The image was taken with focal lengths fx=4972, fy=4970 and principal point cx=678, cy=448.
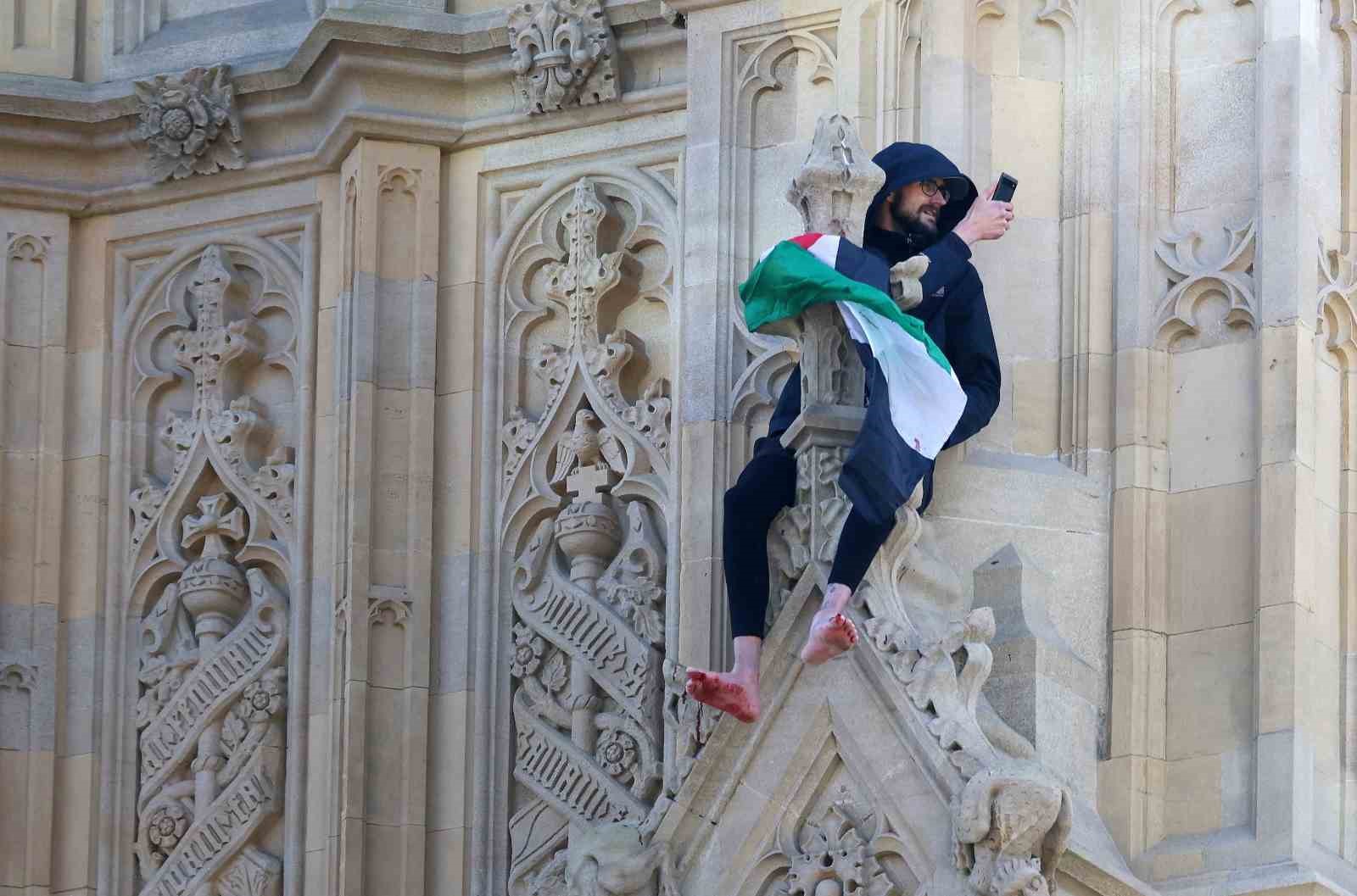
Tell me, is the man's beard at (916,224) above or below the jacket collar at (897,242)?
above

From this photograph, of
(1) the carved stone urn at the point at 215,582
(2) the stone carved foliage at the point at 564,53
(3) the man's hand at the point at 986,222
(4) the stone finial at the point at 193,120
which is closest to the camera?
(3) the man's hand at the point at 986,222

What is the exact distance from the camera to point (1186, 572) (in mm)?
14500

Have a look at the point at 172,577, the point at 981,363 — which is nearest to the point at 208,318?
the point at 172,577

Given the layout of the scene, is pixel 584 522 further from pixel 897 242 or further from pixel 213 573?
pixel 897 242

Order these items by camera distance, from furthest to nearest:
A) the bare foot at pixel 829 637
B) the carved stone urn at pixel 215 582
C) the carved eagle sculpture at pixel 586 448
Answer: the carved stone urn at pixel 215 582
the carved eagle sculpture at pixel 586 448
the bare foot at pixel 829 637

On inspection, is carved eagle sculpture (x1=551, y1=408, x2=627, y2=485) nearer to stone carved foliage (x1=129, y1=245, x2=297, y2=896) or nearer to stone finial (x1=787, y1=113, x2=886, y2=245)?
stone carved foliage (x1=129, y1=245, x2=297, y2=896)

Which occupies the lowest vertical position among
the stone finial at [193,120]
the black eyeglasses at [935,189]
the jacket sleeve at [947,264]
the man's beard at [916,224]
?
the jacket sleeve at [947,264]

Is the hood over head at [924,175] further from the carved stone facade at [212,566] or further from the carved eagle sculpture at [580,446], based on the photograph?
the carved stone facade at [212,566]

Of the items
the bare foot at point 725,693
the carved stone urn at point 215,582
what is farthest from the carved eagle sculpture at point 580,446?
the bare foot at point 725,693

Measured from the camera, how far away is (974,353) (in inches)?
572

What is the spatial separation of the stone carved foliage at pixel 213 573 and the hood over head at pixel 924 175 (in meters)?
2.87

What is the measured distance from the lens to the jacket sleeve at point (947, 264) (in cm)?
1449

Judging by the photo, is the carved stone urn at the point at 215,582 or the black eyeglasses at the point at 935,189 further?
the carved stone urn at the point at 215,582

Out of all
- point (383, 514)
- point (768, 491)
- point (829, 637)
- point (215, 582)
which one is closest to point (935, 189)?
point (768, 491)
